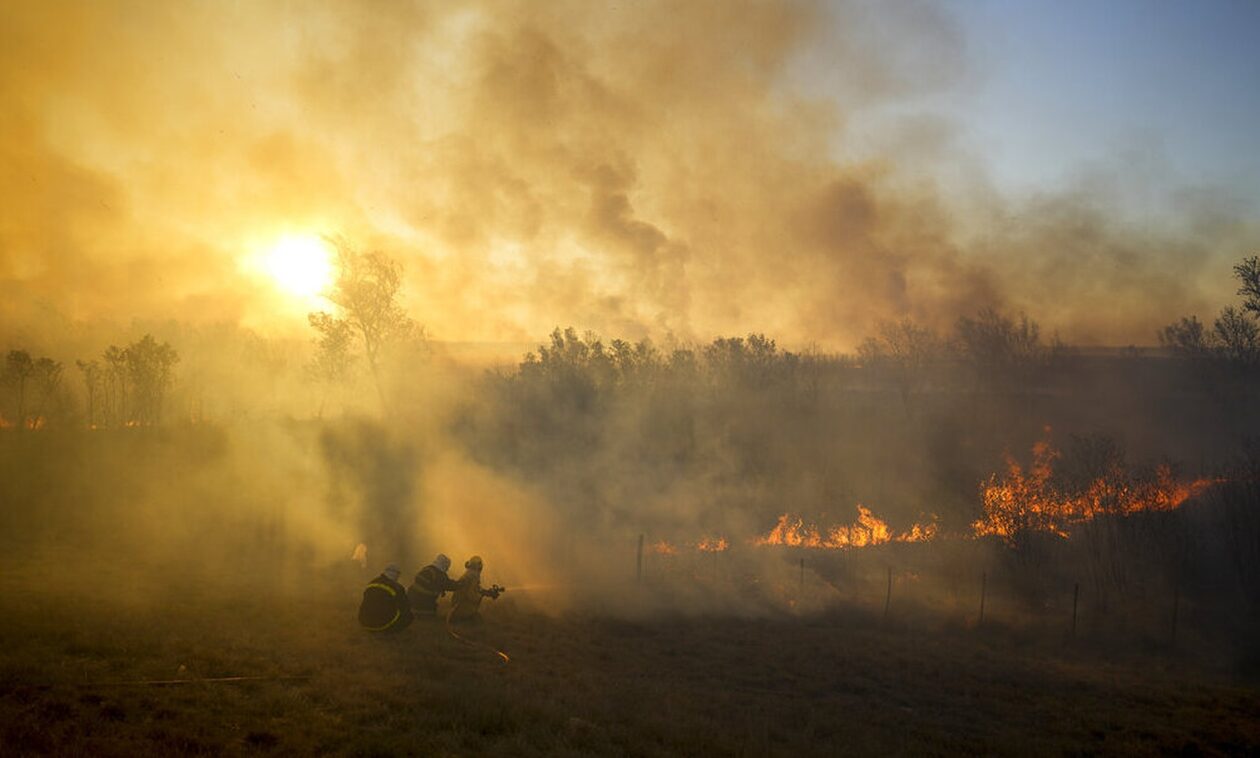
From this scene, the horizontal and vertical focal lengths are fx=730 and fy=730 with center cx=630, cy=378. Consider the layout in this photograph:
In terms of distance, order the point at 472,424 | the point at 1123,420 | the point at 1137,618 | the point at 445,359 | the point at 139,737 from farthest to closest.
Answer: the point at 1123,420
the point at 445,359
the point at 472,424
the point at 1137,618
the point at 139,737

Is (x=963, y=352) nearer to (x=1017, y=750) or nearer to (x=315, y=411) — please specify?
(x=315, y=411)

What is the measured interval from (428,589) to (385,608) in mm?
1757

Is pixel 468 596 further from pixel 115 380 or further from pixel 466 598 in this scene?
pixel 115 380

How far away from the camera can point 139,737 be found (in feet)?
29.5

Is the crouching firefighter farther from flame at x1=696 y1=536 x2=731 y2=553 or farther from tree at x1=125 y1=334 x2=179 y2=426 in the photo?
tree at x1=125 y1=334 x2=179 y2=426

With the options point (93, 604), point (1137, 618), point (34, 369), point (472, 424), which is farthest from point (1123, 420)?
point (34, 369)

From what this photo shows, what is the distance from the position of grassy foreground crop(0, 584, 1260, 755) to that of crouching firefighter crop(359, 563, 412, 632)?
13.2 inches

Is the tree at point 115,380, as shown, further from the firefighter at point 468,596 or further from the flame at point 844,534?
the flame at point 844,534

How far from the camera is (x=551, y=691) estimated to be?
45.1 ft

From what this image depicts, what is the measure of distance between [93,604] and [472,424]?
27994mm

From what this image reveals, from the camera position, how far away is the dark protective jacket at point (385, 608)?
635 inches

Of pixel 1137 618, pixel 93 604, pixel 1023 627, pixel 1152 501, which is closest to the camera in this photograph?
pixel 93 604

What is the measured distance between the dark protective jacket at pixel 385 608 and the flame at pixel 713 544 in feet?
75.7

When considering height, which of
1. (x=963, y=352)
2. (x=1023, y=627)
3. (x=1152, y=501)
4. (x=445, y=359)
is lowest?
(x=1023, y=627)
